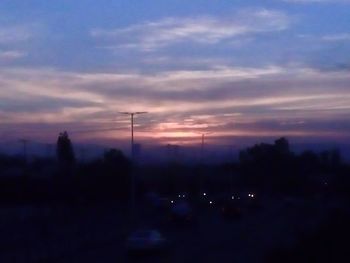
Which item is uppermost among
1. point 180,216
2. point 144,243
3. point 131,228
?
point 144,243

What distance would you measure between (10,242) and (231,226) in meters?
26.1

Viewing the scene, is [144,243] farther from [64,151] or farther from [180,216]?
[64,151]

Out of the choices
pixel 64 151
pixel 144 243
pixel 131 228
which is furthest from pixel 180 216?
pixel 64 151

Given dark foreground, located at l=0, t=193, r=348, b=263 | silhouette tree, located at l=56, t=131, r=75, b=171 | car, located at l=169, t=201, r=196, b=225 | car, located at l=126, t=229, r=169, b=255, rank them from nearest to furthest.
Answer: dark foreground, located at l=0, t=193, r=348, b=263 < car, located at l=126, t=229, r=169, b=255 < car, located at l=169, t=201, r=196, b=225 < silhouette tree, located at l=56, t=131, r=75, b=171

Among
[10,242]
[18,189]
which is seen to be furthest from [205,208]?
[10,242]

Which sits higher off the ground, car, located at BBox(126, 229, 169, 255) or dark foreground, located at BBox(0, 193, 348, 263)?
car, located at BBox(126, 229, 169, 255)

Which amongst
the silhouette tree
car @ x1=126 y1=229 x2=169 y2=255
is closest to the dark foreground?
car @ x1=126 y1=229 x2=169 y2=255

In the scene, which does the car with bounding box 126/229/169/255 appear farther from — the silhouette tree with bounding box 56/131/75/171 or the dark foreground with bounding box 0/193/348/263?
the silhouette tree with bounding box 56/131/75/171

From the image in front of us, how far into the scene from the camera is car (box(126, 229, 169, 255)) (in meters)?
49.0

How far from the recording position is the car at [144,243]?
49.0 meters

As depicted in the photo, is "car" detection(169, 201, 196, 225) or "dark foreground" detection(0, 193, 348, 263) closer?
"dark foreground" detection(0, 193, 348, 263)

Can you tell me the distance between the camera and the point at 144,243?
49.2 m

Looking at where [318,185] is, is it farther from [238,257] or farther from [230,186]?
[238,257]

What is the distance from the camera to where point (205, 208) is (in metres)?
120
